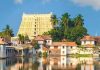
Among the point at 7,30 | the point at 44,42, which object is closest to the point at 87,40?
the point at 44,42

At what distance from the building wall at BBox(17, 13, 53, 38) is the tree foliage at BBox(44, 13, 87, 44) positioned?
26.9m

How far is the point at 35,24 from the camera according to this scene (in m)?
118

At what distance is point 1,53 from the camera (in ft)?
205

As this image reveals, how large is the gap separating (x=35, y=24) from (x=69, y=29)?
3334 centimetres

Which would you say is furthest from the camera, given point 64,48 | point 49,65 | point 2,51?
point 64,48

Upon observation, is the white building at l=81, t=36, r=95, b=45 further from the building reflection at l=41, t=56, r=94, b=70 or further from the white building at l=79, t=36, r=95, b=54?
the building reflection at l=41, t=56, r=94, b=70

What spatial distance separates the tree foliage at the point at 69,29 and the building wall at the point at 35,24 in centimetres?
2688

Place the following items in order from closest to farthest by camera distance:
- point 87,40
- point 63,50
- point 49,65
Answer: point 49,65
point 63,50
point 87,40

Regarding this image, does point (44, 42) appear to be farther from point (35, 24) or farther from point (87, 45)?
point (35, 24)

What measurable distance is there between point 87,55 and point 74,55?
2.60 meters

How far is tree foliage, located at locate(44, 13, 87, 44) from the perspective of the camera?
274 feet

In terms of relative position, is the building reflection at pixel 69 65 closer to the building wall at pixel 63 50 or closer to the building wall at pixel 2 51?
the building wall at pixel 2 51

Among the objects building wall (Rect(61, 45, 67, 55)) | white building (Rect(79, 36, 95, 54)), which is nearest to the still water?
white building (Rect(79, 36, 95, 54))

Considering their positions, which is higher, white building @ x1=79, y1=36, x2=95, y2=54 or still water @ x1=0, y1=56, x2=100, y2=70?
white building @ x1=79, y1=36, x2=95, y2=54
